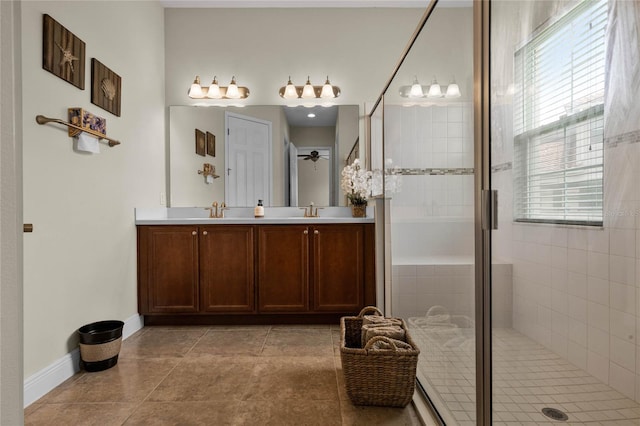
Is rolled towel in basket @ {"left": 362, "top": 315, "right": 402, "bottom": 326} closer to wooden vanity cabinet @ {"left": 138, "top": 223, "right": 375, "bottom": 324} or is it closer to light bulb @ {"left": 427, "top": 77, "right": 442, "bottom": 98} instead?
wooden vanity cabinet @ {"left": 138, "top": 223, "right": 375, "bottom": 324}

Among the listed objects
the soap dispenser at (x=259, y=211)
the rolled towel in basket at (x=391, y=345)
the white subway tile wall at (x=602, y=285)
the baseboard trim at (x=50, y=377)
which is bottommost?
the baseboard trim at (x=50, y=377)

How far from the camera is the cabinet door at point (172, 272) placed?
2844mm

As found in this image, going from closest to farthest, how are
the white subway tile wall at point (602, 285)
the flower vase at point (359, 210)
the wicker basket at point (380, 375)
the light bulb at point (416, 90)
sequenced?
the white subway tile wall at point (602, 285), the wicker basket at point (380, 375), the light bulb at point (416, 90), the flower vase at point (359, 210)

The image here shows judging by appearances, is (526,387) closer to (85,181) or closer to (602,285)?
(602,285)

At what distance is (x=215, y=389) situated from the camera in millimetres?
1842

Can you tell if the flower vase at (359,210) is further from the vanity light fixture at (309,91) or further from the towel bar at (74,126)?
the towel bar at (74,126)

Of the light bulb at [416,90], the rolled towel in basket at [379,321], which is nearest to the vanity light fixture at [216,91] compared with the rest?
the light bulb at [416,90]

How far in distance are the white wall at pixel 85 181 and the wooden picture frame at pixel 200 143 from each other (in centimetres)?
34

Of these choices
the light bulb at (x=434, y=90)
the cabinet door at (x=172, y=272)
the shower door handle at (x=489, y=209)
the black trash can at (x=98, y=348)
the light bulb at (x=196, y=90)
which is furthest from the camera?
the light bulb at (x=196, y=90)

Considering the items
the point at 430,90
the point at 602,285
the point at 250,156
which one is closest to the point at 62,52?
the point at 250,156

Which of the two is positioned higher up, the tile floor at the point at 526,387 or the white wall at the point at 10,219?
the white wall at the point at 10,219

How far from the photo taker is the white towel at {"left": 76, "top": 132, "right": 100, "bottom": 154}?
2062 mm

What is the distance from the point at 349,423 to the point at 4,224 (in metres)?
1.43

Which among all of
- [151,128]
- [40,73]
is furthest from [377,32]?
[40,73]
